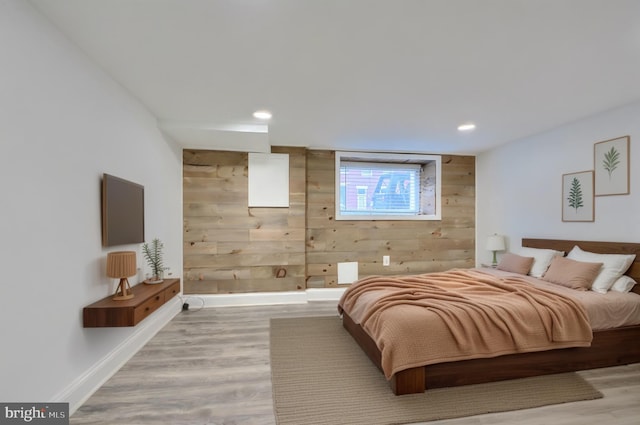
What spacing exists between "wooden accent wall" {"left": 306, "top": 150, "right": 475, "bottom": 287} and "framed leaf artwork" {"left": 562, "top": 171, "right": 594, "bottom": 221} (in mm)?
1569

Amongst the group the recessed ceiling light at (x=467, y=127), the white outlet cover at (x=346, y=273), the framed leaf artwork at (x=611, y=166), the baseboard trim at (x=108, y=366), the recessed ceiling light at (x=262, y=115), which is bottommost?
the baseboard trim at (x=108, y=366)

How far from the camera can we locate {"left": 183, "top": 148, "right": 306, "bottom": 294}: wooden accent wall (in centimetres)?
418

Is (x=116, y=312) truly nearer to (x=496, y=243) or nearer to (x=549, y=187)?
(x=496, y=243)

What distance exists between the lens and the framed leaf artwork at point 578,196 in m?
3.22

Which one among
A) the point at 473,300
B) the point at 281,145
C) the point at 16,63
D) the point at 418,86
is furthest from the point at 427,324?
the point at 281,145

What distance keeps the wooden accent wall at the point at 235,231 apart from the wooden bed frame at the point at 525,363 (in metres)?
1.97

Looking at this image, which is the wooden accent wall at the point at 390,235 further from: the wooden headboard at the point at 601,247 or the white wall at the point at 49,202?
the white wall at the point at 49,202

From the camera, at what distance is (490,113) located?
3115 mm

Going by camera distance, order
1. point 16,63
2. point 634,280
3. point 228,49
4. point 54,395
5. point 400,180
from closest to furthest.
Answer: point 16,63 → point 54,395 → point 228,49 → point 634,280 → point 400,180

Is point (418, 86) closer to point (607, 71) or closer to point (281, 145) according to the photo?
point (607, 71)

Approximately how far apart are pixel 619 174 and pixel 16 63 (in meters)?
4.94

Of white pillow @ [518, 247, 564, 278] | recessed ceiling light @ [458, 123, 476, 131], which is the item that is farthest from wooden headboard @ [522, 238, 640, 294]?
recessed ceiling light @ [458, 123, 476, 131]

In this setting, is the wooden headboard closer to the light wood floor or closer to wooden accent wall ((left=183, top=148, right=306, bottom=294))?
the light wood floor

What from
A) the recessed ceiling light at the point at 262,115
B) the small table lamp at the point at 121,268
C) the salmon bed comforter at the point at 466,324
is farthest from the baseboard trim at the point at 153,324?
the recessed ceiling light at the point at 262,115
